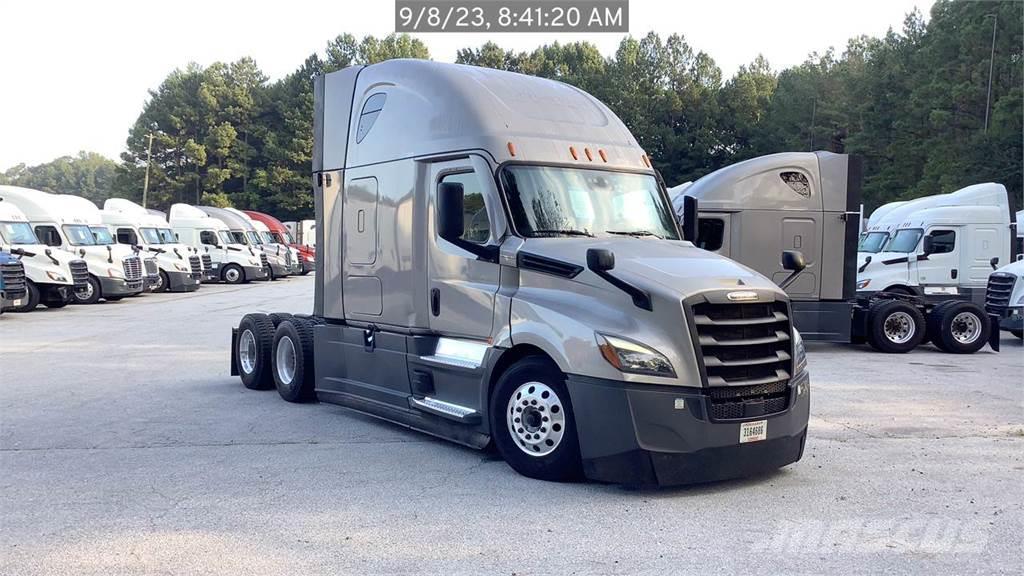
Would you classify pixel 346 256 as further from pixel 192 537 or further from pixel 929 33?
pixel 929 33

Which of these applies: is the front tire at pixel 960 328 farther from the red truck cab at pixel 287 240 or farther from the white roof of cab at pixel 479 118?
the red truck cab at pixel 287 240

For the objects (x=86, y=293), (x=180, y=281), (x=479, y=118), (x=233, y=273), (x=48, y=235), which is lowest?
(x=233, y=273)

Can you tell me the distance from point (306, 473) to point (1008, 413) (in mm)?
7507

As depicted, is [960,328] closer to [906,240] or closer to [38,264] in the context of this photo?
[906,240]

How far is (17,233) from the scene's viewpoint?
74.7 ft

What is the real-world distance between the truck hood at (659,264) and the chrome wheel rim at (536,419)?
2.91 feet

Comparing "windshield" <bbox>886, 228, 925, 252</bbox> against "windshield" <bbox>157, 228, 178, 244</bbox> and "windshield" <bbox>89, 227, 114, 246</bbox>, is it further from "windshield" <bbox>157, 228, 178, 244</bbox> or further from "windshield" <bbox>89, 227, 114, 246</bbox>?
"windshield" <bbox>157, 228, 178, 244</bbox>

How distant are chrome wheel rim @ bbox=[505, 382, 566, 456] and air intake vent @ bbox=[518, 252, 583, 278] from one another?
32.1 inches

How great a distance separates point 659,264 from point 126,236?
2716cm

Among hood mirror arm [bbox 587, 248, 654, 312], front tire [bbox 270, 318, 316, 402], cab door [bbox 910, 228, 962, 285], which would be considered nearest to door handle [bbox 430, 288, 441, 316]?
hood mirror arm [bbox 587, 248, 654, 312]

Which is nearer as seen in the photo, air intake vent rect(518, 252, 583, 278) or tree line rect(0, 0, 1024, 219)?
air intake vent rect(518, 252, 583, 278)

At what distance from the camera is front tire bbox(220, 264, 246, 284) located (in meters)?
37.1

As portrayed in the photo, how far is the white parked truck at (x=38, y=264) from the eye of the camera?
22.4 meters

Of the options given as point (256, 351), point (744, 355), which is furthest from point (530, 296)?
point (256, 351)
